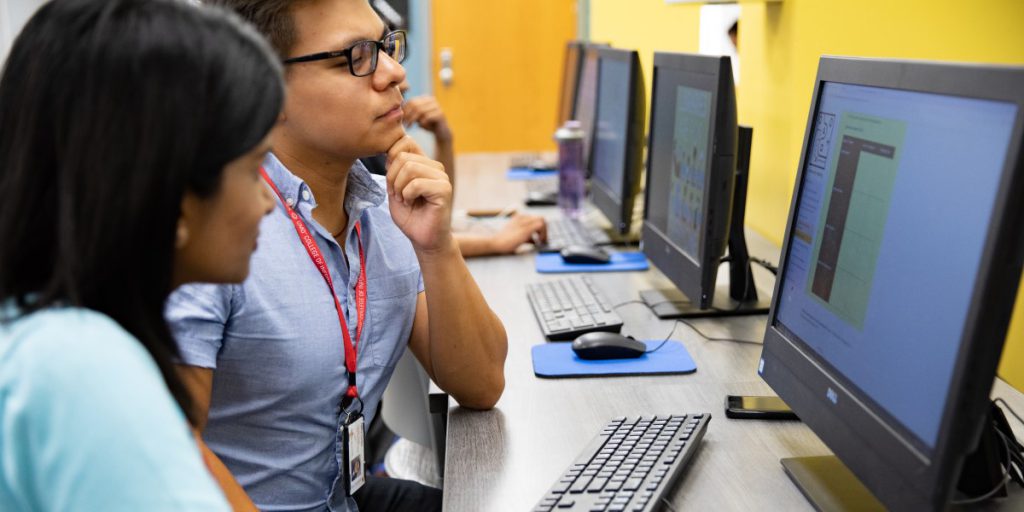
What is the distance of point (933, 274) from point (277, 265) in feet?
2.64

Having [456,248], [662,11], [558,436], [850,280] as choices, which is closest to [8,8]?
[662,11]

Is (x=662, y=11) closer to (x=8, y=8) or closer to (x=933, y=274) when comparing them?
(x=8, y=8)

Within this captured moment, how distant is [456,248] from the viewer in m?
1.45

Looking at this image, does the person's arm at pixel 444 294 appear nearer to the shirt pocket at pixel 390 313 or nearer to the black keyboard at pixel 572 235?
the shirt pocket at pixel 390 313

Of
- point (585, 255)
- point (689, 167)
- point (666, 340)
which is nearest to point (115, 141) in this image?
point (666, 340)

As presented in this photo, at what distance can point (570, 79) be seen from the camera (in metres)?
3.72

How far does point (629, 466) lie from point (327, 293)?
47 cm

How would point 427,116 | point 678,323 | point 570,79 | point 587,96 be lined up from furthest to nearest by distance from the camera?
point 570,79, point 587,96, point 427,116, point 678,323

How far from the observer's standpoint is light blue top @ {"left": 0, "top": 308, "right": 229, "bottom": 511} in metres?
0.66

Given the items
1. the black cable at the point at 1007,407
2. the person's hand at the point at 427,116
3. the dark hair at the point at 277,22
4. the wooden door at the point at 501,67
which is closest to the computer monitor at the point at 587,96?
the person's hand at the point at 427,116

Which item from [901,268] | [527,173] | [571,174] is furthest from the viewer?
[527,173]

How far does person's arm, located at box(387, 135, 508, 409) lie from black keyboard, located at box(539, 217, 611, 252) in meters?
0.97

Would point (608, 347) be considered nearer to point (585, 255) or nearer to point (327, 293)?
point (327, 293)

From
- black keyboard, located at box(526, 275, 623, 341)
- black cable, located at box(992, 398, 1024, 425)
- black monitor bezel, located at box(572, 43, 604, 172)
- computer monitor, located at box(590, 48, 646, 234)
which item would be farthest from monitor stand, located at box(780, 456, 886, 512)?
black monitor bezel, located at box(572, 43, 604, 172)
